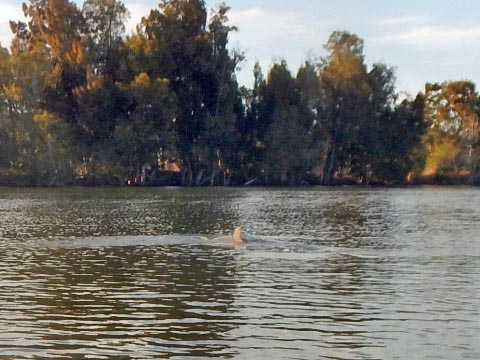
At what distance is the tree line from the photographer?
9506 centimetres

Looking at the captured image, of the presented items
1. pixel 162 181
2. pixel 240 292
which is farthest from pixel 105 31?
pixel 240 292

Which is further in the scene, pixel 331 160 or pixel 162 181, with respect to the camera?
pixel 331 160

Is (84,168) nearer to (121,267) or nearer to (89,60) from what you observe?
(89,60)

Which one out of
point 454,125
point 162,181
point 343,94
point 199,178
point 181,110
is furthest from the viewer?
point 454,125

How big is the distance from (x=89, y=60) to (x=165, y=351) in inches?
3424

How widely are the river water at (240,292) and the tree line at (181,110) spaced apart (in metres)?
54.3

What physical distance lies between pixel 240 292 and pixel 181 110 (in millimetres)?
81144

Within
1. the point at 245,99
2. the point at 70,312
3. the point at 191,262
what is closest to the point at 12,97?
the point at 245,99

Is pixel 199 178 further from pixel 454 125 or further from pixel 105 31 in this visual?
pixel 454 125

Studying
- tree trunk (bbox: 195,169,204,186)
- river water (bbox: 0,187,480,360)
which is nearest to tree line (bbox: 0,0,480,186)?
tree trunk (bbox: 195,169,204,186)

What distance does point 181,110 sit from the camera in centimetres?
10062

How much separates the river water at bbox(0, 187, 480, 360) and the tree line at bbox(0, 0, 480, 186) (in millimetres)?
54273

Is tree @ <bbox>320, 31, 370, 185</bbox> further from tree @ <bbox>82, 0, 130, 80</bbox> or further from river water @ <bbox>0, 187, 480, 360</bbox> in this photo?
river water @ <bbox>0, 187, 480, 360</bbox>

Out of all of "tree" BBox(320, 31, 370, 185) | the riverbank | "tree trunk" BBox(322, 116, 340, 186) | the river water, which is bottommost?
the river water
